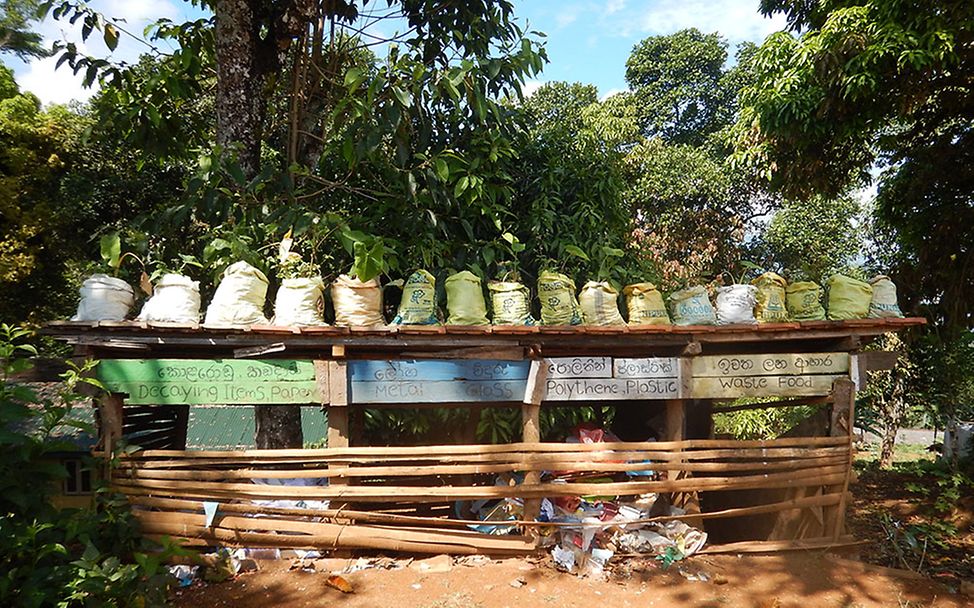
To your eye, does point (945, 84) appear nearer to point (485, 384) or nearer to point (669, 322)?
point (669, 322)

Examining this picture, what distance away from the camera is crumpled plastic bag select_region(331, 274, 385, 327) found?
4.58m

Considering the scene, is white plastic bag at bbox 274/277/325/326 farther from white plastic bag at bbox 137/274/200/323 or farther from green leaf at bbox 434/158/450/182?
green leaf at bbox 434/158/450/182

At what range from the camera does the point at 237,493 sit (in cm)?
450

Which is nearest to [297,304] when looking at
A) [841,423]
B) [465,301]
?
[465,301]

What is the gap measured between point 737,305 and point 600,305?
119cm

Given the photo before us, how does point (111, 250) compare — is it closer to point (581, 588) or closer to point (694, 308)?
point (581, 588)

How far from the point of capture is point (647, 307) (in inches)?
199

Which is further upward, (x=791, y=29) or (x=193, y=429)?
(x=791, y=29)

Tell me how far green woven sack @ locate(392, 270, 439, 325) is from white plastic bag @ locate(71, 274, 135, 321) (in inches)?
83.3

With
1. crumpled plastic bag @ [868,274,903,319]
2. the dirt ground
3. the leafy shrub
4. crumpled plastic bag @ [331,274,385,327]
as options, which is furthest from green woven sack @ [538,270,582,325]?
the leafy shrub

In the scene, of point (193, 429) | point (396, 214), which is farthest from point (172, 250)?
point (193, 429)

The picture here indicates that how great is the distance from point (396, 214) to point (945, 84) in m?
6.01

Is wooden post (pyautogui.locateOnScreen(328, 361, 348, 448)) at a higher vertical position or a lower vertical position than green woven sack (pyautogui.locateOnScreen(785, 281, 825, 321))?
lower

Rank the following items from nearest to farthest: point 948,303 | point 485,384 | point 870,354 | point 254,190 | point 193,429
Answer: point 485,384 → point 870,354 → point 254,190 → point 948,303 → point 193,429
